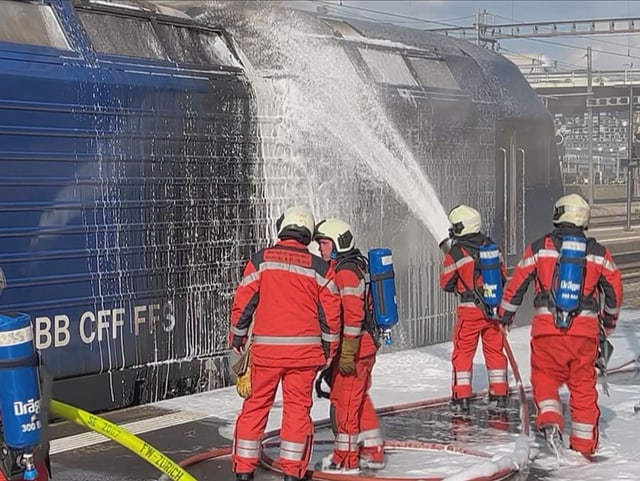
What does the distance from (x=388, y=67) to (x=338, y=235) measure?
4.66m

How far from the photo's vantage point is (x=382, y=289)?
643 centimetres

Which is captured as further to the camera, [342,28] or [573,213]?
[342,28]

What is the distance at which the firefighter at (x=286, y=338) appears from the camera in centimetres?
571

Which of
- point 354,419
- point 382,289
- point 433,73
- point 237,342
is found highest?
point 433,73

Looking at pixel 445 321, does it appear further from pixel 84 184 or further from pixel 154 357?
pixel 84 184

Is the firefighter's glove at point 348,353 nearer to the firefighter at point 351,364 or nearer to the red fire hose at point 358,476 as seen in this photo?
the firefighter at point 351,364

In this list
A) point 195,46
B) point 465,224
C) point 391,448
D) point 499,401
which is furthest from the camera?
point 195,46

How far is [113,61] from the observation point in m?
7.70

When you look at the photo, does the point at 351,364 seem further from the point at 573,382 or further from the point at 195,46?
the point at 195,46

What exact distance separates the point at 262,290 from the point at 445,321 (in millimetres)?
5774

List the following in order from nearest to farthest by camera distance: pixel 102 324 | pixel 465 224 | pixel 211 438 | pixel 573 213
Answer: pixel 573 213 < pixel 211 438 < pixel 102 324 < pixel 465 224

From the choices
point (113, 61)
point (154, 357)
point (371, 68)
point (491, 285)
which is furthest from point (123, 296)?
point (371, 68)

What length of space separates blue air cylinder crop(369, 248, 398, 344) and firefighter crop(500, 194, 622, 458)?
0.92 meters

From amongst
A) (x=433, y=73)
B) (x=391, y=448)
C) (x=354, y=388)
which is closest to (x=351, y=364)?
(x=354, y=388)
